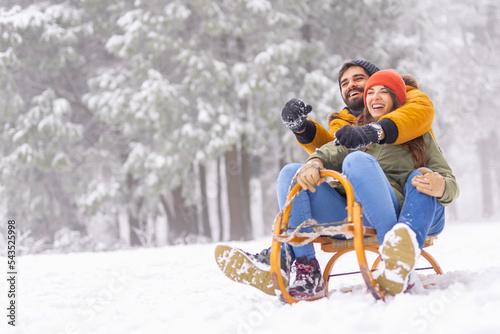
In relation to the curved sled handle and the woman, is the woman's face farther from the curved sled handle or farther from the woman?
the curved sled handle

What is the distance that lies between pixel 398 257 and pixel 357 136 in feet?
2.02

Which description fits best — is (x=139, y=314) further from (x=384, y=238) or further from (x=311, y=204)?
(x=384, y=238)

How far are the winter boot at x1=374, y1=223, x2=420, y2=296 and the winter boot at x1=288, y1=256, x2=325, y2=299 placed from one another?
0.47 m

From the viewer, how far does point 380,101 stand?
2.46m

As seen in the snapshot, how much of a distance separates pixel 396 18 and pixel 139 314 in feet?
31.7

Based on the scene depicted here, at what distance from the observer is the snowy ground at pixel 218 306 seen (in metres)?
1.72

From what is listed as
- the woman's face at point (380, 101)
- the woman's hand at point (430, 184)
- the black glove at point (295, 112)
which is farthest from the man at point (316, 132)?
the woman's hand at point (430, 184)

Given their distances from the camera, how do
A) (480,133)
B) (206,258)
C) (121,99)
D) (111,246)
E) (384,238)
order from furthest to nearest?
(480,133)
(111,246)
(121,99)
(206,258)
(384,238)

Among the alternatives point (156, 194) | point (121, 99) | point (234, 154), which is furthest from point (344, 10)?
point (156, 194)

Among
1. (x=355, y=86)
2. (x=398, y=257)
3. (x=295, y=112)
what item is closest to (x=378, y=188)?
(x=398, y=257)

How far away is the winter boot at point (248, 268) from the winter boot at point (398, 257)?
0.62 m

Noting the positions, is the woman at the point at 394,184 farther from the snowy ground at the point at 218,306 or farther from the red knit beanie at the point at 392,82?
the snowy ground at the point at 218,306

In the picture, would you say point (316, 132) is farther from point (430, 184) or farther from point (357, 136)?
point (430, 184)

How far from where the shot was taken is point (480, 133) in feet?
48.1
